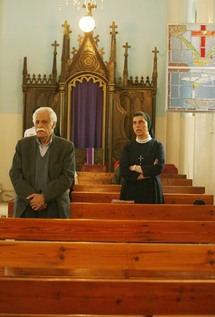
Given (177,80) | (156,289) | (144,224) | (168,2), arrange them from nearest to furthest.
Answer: (156,289), (144,224), (177,80), (168,2)

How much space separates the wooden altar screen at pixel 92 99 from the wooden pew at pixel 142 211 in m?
7.73

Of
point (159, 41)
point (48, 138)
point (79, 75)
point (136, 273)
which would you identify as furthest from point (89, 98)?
point (136, 273)

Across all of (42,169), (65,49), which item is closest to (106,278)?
(42,169)

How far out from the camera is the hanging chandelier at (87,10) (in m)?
11.8

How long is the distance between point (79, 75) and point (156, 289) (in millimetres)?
11021

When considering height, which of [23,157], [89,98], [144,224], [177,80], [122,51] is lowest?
[144,224]

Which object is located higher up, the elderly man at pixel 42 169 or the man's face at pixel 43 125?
the man's face at pixel 43 125

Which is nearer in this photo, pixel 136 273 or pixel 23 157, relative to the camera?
pixel 136 273

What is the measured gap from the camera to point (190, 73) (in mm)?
5789

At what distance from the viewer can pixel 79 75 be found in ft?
42.5

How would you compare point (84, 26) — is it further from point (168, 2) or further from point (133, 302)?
point (133, 302)

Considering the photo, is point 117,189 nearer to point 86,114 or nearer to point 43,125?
point 43,125

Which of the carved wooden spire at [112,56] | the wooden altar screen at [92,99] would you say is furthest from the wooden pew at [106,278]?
the carved wooden spire at [112,56]

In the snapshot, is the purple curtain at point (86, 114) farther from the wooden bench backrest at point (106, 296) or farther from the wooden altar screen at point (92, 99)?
the wooden bench backrest at point (106, 296)
